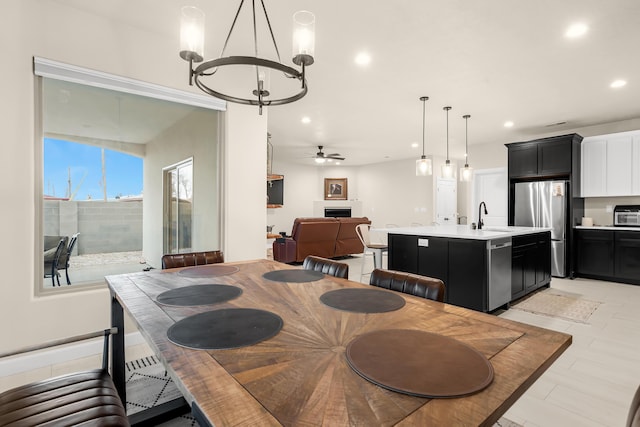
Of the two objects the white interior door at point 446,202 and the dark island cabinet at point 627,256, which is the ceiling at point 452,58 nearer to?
the dark island cabinet at point 627,256

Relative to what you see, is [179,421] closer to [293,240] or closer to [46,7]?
[46,7]

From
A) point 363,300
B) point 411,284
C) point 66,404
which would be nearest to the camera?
point 66,404

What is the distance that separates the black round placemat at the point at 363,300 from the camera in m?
1.30

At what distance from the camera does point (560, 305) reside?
378 centimetres

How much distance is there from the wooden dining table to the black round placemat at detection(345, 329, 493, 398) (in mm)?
18

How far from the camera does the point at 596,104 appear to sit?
4508mm

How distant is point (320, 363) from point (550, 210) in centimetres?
602

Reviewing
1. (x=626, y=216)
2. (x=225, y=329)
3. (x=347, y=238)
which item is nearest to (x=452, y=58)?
(x=225, y=329)

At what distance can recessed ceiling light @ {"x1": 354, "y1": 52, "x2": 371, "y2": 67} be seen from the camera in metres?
3.17

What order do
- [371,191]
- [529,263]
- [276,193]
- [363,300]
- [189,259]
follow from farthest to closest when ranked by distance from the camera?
[371,191]
[276,193]
[529,263]
[189,259]
[363,300]

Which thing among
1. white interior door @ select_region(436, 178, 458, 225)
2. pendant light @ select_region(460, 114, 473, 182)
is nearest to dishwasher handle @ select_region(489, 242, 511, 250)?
pendant light @ select_region(460, 114, 473, 182)

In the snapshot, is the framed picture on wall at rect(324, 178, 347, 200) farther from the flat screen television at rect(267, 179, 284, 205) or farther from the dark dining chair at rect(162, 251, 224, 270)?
the dark dining chair at rect(162, 251, 224, 270)

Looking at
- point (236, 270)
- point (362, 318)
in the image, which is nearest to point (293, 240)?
point (236, 270)

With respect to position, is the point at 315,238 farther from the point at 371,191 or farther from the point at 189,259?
the point at 371,191
